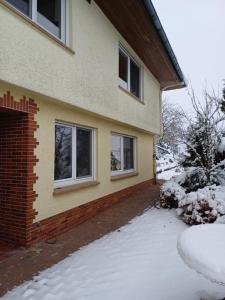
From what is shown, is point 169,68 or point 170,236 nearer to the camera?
point 170,236

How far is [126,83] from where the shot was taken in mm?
10844

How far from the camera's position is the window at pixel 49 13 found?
5.55 metres

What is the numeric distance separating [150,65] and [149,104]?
64.7 inches

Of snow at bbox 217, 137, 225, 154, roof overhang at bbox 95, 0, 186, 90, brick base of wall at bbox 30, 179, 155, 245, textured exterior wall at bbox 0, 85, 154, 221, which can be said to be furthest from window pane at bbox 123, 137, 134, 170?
snow at bbox 217, 137, 225, 154

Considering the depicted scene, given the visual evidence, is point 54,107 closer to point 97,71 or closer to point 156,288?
point 97,71

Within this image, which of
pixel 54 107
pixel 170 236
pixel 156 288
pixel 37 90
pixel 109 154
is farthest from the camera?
pixel 109 154

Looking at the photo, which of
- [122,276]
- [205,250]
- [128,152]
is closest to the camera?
[205,250]

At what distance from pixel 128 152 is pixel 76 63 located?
5906mm


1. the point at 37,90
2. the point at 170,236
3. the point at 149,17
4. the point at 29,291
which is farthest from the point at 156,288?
the point at 149,17

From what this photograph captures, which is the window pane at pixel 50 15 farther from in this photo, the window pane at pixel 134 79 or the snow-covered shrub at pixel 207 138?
the window pane at pixel 134 79

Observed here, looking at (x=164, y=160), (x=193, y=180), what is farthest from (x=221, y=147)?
(x=164, y=160)

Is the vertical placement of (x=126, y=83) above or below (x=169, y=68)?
below

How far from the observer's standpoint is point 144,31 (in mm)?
9031

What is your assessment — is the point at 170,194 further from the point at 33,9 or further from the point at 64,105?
the point at 33,9
